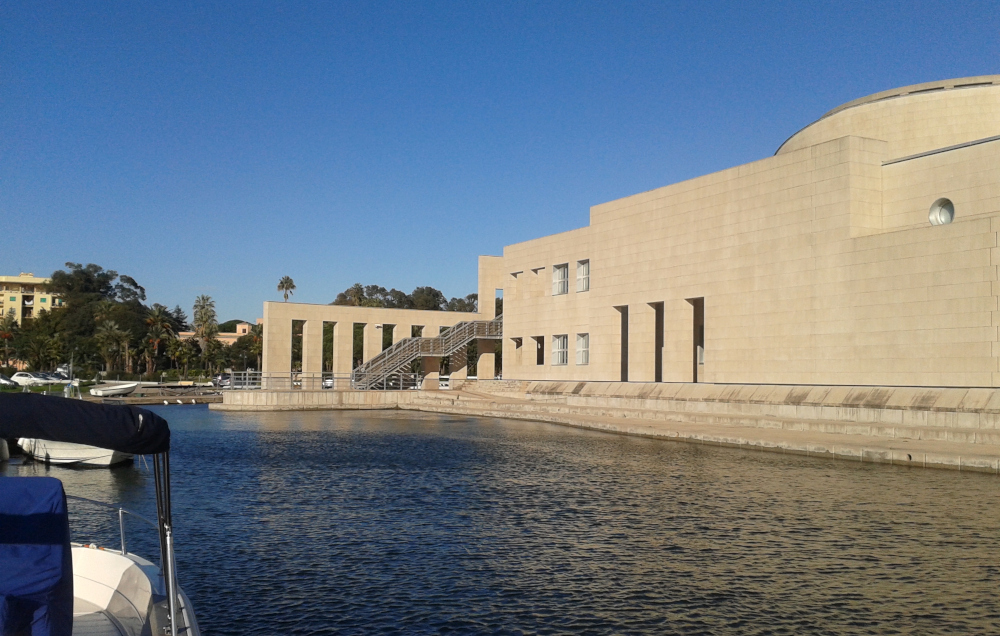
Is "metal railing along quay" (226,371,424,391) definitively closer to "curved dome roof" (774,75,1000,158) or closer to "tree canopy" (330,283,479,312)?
"curved dome roof" (774,75,1000,158)

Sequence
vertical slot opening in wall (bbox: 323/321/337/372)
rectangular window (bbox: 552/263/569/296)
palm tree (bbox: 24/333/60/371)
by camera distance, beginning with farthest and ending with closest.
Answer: vertical slot opening in wall (bbox: 323/321/337/372) → palm tree (bbox: 24/333/60/371) → rectangular window (bbox: 552/263/569/296)

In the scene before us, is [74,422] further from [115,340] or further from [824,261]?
[115,340]

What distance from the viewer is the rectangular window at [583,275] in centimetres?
4694

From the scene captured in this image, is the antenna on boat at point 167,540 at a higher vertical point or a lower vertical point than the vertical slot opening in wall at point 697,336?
lower

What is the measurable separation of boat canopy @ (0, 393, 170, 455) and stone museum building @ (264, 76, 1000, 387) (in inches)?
1001

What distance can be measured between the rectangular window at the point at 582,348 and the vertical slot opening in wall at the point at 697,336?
760cm

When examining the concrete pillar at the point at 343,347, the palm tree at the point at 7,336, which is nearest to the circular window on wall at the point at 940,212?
the concrete pillar at the point at 343,347

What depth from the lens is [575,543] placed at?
39.9 ft

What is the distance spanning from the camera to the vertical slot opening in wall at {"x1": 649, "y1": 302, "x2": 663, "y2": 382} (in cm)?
4041

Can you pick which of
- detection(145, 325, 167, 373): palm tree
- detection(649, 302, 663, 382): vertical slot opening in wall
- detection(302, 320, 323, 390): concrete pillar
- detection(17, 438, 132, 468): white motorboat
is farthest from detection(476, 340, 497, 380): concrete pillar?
detection(145, 325, 167, 373): palm tree

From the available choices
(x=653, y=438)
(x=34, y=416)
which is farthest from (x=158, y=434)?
(x=653, y=438)

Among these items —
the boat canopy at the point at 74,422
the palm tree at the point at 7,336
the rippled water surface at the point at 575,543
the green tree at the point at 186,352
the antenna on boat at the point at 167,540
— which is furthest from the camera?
the palm tree at the point at 7,336

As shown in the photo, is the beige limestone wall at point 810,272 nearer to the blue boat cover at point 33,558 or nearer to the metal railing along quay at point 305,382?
the metal railing along quay at point 305,382

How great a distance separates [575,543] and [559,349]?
36.7 meters
